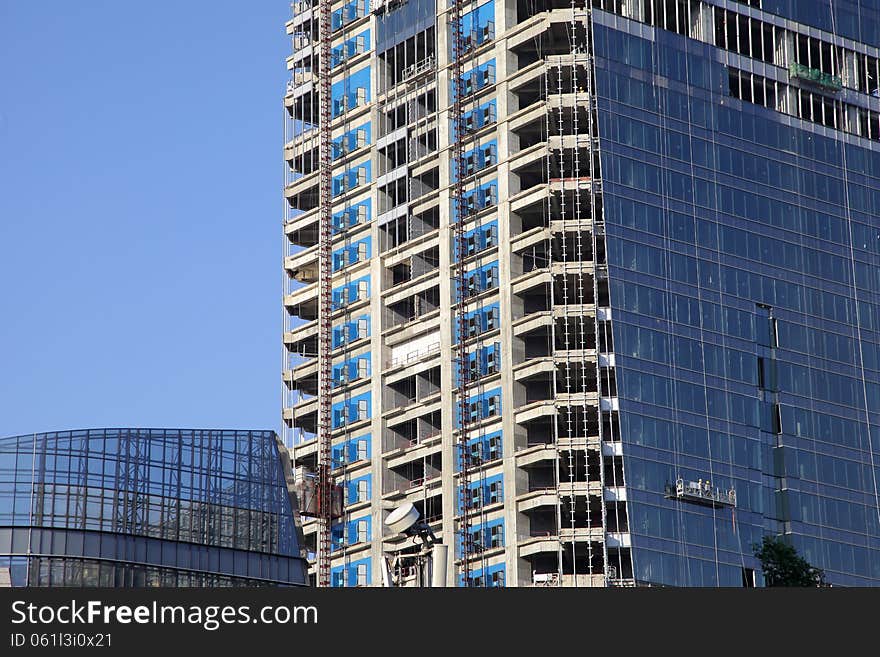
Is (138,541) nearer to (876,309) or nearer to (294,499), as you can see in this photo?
(294,499)

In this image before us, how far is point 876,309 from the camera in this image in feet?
634

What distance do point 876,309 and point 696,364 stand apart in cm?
2751

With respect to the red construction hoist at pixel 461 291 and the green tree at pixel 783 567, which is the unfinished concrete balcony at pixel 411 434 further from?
the green tree at pixel 783 567

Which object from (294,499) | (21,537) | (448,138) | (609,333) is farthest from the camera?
(448,138)

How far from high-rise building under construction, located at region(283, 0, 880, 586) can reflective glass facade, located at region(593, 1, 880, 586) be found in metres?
0.25

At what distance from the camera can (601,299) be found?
6855 inches

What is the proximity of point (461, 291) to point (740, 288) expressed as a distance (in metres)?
24.6

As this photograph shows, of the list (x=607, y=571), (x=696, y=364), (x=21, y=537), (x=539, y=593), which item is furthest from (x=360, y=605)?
(x=696, y=364)

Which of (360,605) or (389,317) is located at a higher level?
(389,317)

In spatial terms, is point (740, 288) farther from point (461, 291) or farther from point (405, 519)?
point (405, 519)

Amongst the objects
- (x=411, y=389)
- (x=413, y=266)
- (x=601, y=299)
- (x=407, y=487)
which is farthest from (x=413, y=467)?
(x=601, y=299)

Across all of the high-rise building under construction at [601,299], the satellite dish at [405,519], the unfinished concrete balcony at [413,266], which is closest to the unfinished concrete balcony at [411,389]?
the high-rise building under construction at [601,299]

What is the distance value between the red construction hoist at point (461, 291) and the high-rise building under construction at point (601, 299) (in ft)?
1.01

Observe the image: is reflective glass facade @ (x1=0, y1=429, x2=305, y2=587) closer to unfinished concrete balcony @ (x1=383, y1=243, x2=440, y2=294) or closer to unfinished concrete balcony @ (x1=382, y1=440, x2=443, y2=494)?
unfinished concrete balcony @ (x1=382, y1=440, x2=443, y2=494)
